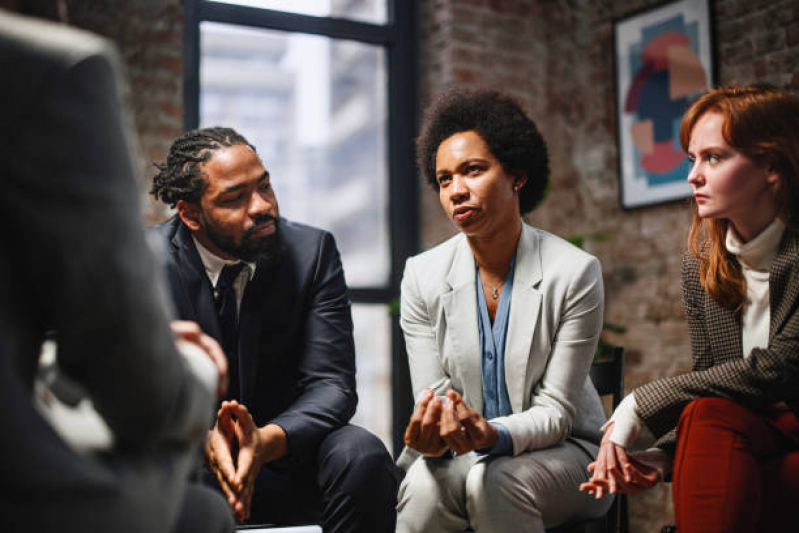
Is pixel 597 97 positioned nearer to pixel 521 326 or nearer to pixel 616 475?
pixel 521 326

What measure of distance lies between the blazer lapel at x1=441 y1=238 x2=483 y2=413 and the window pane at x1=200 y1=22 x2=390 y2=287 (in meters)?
2.05

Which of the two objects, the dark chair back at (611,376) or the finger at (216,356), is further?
the dark chair back at (611,376)

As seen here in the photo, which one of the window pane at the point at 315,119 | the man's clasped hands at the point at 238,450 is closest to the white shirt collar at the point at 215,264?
the man's clasped hands at the point at 238,450

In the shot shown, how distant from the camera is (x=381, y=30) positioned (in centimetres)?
427

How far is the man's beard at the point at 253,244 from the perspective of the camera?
2049mm

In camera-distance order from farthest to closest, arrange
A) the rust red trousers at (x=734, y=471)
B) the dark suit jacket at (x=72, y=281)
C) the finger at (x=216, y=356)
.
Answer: the rust red trousers at (x=734, y=471), the finger at (x=216, y=356), the dark suit jacket at (x=72, y=281)

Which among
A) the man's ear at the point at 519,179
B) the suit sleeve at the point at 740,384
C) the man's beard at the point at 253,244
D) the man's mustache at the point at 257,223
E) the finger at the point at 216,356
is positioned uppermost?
the man's ear at the point at 519,179

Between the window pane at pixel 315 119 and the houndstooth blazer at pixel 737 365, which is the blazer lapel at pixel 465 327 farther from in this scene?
the window pane at pixel 315 119

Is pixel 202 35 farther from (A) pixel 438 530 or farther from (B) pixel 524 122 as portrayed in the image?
(A) pixel 438 530

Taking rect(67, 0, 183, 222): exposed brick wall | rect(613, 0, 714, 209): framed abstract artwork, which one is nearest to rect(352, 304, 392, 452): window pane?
rect(67, 0, 183, 222): exposed brick wall

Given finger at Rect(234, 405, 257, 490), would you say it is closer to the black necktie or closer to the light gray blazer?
the black necktie

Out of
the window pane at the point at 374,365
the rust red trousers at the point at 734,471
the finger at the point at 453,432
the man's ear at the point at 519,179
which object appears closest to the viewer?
the rust red trousers at the point at 734,471

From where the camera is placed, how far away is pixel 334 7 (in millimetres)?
4191

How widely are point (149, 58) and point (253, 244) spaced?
6.23 feet
